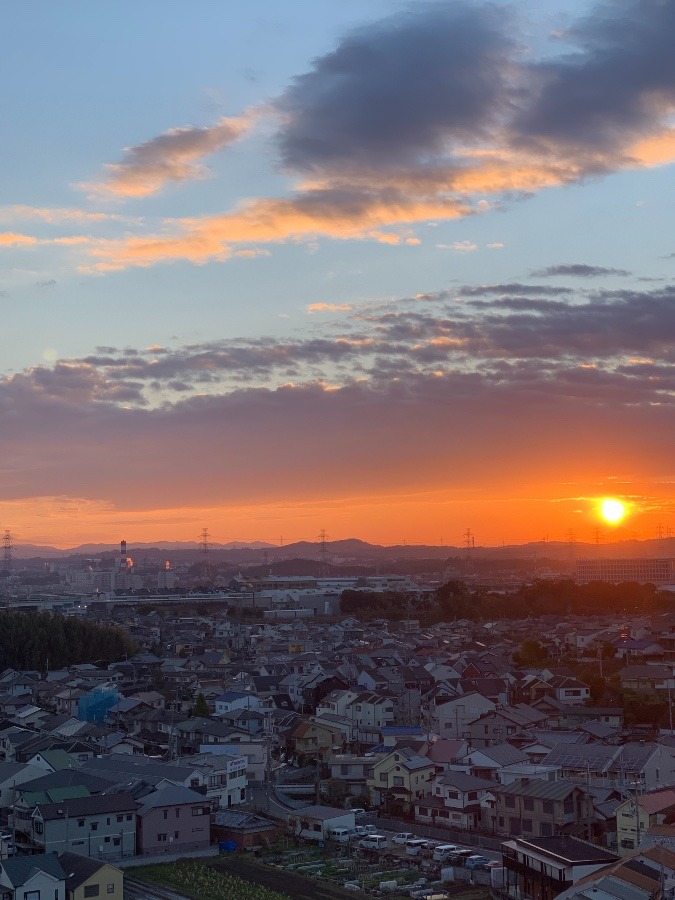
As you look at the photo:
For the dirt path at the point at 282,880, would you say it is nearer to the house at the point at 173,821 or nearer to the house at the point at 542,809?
the house at the point at 173,821

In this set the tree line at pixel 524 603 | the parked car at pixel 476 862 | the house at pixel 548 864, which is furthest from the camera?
the tree line at pixel 524 603

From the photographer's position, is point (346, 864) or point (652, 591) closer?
point (346, 864)

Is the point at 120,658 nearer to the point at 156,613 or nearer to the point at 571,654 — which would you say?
the point at 571,654

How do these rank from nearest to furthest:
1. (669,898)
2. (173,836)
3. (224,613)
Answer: (669,898) < (173,836) < (224,613)

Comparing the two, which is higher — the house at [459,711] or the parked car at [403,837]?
the house at [459,711]

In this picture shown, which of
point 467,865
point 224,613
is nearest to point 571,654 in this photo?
point 467,865

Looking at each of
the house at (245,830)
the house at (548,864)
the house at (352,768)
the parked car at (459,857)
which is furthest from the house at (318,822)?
Answer: the house at (548,864)
